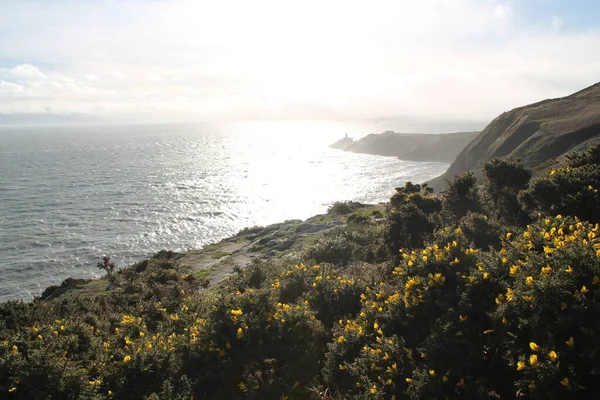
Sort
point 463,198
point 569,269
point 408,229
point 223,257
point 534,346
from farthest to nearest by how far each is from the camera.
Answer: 1. point 223,257
2. point 463,198
3. point 408,229
4. point 569,269
5. point 534,346

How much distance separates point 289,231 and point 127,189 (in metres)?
58.4

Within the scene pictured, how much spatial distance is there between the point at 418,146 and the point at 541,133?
108 meters

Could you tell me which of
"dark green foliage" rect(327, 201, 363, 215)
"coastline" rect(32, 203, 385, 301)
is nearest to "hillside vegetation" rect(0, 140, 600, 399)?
"coastline" rect(32, 203, 385, 301)

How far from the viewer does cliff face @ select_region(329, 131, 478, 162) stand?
14538cm

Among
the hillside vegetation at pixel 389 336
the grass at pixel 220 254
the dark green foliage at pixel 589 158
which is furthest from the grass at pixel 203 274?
the dark green foliage at pixel 589 158

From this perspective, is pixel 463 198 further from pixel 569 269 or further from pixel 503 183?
pixel 569 269

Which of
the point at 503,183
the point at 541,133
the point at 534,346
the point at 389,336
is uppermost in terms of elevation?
the point at 541,133

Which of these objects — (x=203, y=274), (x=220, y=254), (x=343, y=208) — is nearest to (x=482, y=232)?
(x=203, y=274)

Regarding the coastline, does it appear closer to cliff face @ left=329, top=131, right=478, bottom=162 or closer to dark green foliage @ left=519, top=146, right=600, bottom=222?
dark green foliage @ left=519, top=146, right=600, bottom=222

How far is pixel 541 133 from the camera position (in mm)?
48562

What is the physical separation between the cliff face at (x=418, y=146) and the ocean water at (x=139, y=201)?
16.3m

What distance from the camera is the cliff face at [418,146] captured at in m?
145

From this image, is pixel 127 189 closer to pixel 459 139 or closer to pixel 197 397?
pixel 197 397

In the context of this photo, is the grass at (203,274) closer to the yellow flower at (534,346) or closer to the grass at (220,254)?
the grass at (220,254)
